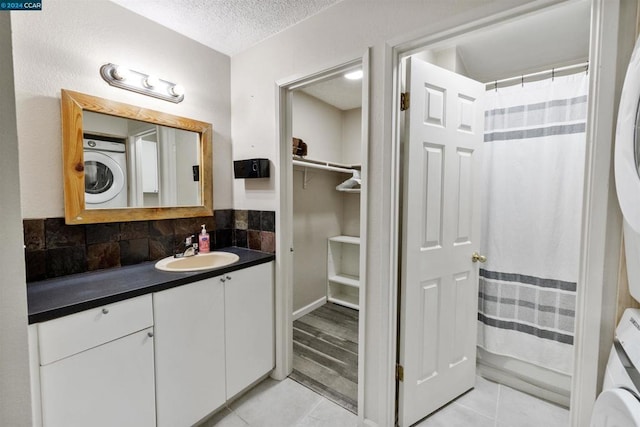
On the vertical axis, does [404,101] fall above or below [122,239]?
above

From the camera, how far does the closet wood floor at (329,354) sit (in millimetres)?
1824

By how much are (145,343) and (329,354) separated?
1.46 metres

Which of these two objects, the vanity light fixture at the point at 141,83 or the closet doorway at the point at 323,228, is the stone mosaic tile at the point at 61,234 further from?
the closet doorway at the point at 323,228

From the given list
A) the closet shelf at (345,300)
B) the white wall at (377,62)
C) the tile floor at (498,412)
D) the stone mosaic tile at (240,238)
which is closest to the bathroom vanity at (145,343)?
the stone mosaic tile at (240,238)


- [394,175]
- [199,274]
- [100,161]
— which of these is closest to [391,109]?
[394,175]

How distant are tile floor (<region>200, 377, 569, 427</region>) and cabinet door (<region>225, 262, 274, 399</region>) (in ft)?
0.42

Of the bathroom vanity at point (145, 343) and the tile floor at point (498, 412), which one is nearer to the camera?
the bathroom vanity at point (145, 343)

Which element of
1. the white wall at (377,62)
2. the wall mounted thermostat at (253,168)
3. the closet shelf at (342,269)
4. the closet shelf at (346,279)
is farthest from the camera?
the closet shelf at (342,269)

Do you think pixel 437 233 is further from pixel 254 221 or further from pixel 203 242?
pixel 203 242

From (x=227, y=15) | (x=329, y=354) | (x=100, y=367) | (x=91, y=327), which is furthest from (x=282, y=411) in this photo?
(x=227, y=15)

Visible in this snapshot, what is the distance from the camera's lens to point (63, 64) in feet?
4.48

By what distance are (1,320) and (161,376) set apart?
81 cm

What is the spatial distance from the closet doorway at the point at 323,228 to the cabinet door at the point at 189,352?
55 centimetres

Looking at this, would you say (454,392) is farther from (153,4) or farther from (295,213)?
(153,4)
